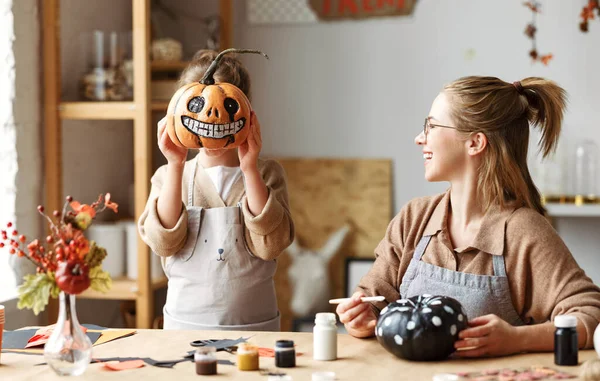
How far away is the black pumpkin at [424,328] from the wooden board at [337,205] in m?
2.02

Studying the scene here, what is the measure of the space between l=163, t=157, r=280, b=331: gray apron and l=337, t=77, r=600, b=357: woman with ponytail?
0.38 metres

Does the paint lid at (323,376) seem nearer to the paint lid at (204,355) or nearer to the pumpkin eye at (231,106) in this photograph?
the paint lid at (204,355)

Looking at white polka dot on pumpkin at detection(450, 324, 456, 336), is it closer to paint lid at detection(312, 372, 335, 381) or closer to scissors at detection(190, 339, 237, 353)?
paint lid at detection(312, 372, 335, 381)

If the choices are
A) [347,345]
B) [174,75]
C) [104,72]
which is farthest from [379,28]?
[347,345]

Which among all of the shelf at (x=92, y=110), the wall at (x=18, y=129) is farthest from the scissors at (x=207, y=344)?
the shelf at (x=92, y=110)

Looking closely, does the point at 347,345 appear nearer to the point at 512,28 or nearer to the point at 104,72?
the point at 104,72

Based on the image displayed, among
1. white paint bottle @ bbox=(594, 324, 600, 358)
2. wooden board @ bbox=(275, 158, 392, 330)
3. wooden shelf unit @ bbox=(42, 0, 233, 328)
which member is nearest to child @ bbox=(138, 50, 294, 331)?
wooden shelf unit @ bbox=(42, 0, 233, 328)

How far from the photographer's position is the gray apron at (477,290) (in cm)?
187

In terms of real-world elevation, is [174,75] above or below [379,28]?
below

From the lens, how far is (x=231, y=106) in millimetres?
1989

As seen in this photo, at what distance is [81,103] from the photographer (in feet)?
10.1

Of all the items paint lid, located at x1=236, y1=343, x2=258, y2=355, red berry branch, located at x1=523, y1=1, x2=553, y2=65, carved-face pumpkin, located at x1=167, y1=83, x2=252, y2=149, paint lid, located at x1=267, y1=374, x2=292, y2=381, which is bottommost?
paint lid, located at x1=267, y1=374, x2=292, y2=381

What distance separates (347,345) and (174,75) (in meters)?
1.89

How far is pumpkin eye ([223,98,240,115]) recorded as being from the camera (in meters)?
1.98
